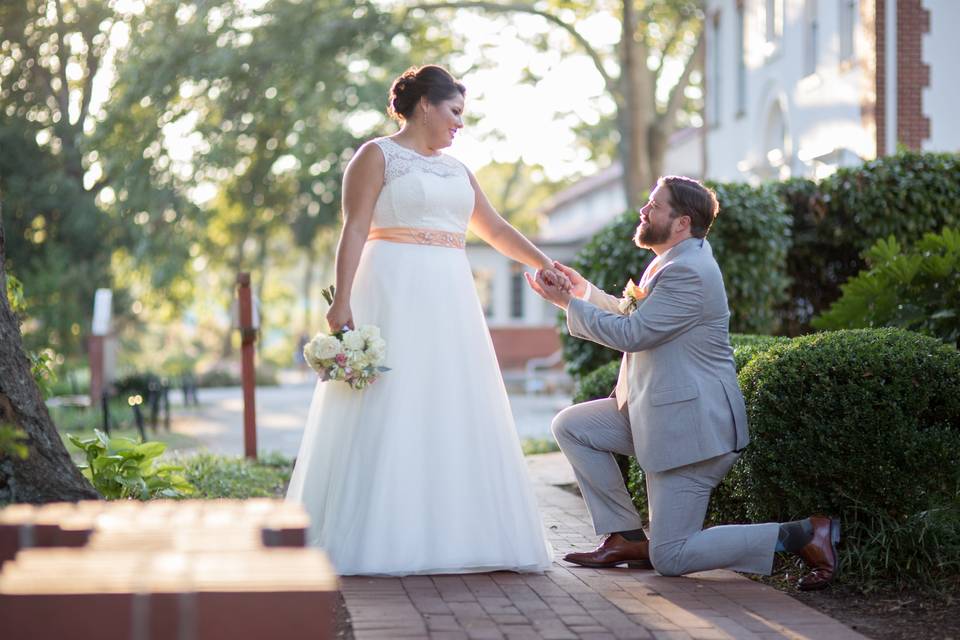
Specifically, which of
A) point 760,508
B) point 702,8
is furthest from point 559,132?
point 760,508

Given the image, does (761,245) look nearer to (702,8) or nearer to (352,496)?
(352,496)

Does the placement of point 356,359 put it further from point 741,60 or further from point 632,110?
point 741,60

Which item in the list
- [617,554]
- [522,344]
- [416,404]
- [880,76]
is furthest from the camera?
[522,344]

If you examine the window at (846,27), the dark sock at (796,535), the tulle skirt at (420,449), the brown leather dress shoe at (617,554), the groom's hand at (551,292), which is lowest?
the brown leather dress shoe at (617,554)

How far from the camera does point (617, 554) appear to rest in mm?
5668

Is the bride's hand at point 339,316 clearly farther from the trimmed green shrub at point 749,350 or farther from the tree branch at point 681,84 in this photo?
the tree branch at point 681,84

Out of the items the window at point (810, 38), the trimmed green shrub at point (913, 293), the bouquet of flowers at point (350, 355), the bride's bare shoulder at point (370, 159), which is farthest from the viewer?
the window at point (810, 38)

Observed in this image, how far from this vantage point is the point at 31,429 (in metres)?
5.26

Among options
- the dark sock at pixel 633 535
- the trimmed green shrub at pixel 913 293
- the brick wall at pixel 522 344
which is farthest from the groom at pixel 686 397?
the brick wall at pixel 522 344

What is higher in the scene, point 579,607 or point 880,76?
point 880,76

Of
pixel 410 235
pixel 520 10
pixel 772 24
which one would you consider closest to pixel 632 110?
pixel 520 10

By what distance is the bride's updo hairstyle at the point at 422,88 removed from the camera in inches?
A: 226

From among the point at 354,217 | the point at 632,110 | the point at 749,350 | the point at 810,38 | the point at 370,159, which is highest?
the point at 810,38

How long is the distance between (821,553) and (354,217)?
253 centimetres
